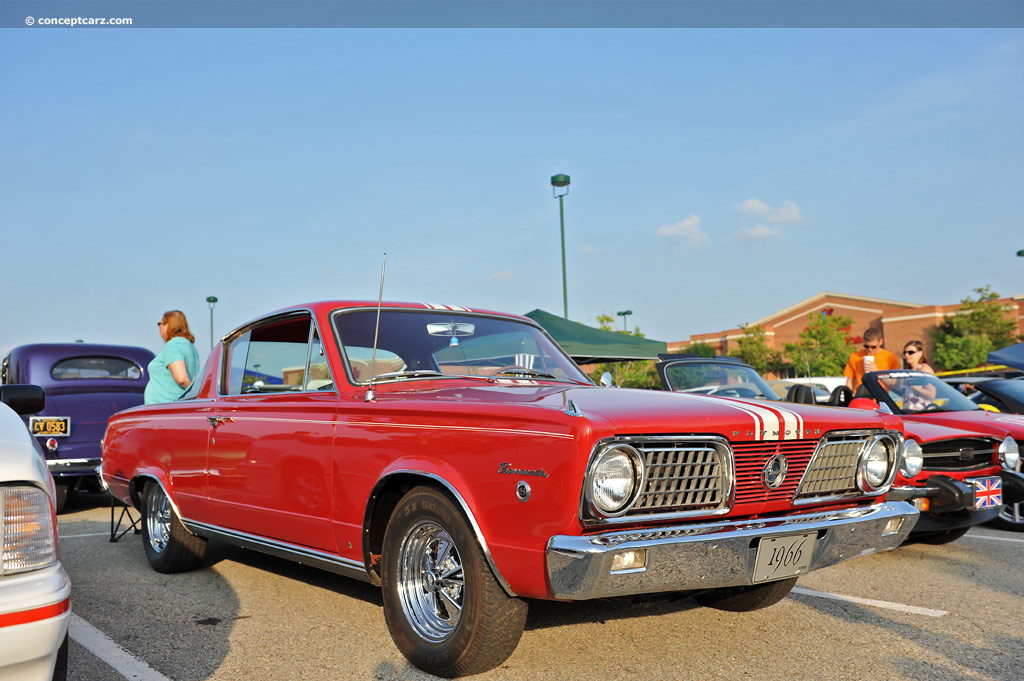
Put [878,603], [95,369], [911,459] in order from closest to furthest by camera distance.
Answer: [878,603], [911,459], [95,369]

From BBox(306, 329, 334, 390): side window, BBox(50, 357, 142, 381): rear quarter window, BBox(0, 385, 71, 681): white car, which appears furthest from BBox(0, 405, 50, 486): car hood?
BBox(50, 357, 142, 381): rear quarter window

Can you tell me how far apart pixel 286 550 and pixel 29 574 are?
197cm

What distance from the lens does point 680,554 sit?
3.01 m

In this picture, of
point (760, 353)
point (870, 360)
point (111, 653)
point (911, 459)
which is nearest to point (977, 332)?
point (760, 353)

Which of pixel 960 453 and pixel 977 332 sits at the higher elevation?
pixel 977 332

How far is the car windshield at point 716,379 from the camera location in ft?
24.9

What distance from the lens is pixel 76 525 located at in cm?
797

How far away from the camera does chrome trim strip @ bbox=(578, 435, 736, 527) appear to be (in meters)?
2.94

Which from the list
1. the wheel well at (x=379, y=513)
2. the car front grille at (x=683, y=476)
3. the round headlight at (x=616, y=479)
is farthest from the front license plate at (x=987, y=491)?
the wheel well at (x=379, y=513)

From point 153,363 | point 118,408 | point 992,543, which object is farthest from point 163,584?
point 992,543

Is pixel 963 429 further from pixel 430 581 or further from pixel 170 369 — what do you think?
pixel 170 369

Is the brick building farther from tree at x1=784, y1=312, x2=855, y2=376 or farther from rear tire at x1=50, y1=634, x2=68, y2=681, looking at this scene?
rear tire at x1=50, y1=634, x2=68, y2=681

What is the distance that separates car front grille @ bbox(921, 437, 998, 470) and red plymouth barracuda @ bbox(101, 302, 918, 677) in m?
2.47

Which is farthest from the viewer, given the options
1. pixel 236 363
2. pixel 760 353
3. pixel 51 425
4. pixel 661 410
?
pixel 760 353
